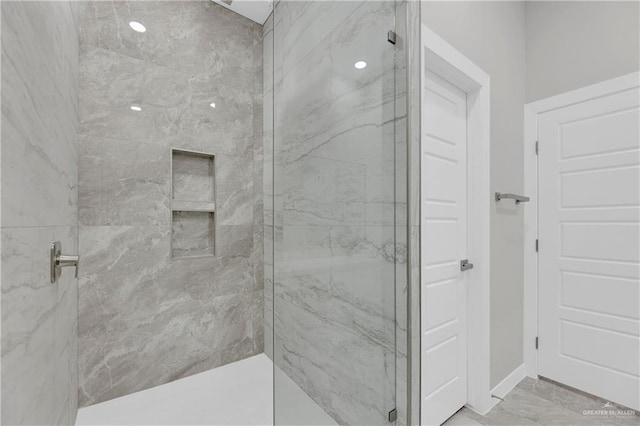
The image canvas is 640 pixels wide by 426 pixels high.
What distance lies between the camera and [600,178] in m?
1.74

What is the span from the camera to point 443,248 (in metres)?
1.54

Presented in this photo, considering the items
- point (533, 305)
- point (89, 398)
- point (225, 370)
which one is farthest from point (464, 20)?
point (89, 398)

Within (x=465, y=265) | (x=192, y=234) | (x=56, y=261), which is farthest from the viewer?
(x=192, y=234)

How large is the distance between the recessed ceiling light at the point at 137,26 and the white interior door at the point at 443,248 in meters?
1.65

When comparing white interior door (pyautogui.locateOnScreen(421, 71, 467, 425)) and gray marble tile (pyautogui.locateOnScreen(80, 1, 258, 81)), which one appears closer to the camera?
white interior door (pyautogui.locateOnScreen(421, 71, 467, 425))

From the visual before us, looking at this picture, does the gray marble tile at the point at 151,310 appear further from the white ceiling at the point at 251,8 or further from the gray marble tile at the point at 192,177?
the white ceiling at the point at 251,8

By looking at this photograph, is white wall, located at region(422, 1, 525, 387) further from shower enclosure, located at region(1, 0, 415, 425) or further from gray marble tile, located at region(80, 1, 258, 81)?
gray marble tile, located at region(80, 1, 258, 81)

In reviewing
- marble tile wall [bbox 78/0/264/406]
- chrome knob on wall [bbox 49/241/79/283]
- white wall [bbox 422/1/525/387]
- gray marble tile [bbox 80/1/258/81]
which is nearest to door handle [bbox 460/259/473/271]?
white wall [bbox 422/1/525/387]

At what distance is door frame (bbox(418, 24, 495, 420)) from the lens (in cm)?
162

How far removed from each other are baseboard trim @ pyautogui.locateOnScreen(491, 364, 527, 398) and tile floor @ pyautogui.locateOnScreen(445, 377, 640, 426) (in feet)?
0.09

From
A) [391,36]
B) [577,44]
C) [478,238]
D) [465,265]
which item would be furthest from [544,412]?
[577,44]

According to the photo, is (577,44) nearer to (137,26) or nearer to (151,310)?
(137,26)

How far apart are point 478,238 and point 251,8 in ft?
6.94

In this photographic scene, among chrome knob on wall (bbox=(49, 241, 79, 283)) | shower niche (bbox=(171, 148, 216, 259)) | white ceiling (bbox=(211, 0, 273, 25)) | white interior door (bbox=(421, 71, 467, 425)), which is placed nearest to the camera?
chrome knob on wall (bbox=(49, 241, 79, 283))
